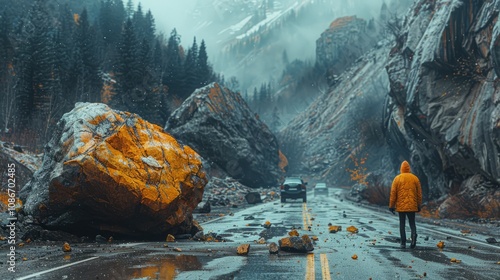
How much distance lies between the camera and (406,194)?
37.9 ft

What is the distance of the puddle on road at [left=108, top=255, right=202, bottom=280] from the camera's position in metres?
7.29

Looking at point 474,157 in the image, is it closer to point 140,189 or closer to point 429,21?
point 429,21

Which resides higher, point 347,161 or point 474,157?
point 347,161

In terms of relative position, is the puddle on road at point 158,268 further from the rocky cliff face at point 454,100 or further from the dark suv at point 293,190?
the dark suv at point 293,190

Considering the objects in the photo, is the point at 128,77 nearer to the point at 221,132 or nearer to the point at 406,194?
the point at 221,132

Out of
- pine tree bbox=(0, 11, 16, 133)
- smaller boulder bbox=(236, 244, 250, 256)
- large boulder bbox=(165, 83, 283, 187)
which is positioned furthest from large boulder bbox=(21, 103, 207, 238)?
pine tree bbox=(0, 11, 16, 133)

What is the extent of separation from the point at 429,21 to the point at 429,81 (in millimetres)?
5162

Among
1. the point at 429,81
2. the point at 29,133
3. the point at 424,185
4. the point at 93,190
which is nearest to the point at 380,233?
the point at 93,190

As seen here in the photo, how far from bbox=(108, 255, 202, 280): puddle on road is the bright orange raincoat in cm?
518

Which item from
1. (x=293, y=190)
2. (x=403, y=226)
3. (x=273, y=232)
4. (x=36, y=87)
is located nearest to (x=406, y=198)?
(x=403, y=226)

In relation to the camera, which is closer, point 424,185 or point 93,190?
point 93,190

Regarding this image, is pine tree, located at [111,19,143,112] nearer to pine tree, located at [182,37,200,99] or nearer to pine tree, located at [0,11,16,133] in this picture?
pine tree, located at [0,11,16,133]

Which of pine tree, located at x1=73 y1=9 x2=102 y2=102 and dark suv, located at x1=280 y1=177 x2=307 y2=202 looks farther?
pine tree, located at x1=73 y1=9 x2=102 y2=102

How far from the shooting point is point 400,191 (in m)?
11.7
